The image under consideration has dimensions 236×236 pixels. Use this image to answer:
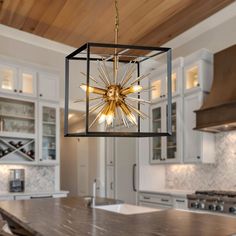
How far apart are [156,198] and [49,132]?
2103mm

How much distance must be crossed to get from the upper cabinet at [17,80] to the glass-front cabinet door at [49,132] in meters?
0.34

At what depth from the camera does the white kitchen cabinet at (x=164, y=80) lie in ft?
16.5

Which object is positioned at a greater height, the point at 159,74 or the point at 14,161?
the point at 159,74

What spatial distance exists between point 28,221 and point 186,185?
11.3ft

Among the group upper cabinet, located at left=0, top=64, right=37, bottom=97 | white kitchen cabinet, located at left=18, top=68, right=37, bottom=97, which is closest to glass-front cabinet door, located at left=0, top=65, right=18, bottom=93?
upper cabinet, located at left=0, top=64, right=37, bottom=97

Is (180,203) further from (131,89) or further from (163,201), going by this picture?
(131,89)

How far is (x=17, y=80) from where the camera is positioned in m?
5.32

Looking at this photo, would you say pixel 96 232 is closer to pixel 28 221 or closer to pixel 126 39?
pixel 28 221

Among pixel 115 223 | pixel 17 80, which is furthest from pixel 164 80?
pixel 115 223

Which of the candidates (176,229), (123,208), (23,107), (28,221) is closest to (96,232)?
(176,229)

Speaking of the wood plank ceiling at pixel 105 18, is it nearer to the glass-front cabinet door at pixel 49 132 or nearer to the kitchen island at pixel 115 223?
the glass-front cabinet door at pixel 49 132

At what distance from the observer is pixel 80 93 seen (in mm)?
6410

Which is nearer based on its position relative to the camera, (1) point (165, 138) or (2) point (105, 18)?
(2) point (105, 18)

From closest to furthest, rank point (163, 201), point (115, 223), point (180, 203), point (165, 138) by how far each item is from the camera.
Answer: point (115, 223), point (180, 203), point (163, 201), point (165, 138)
